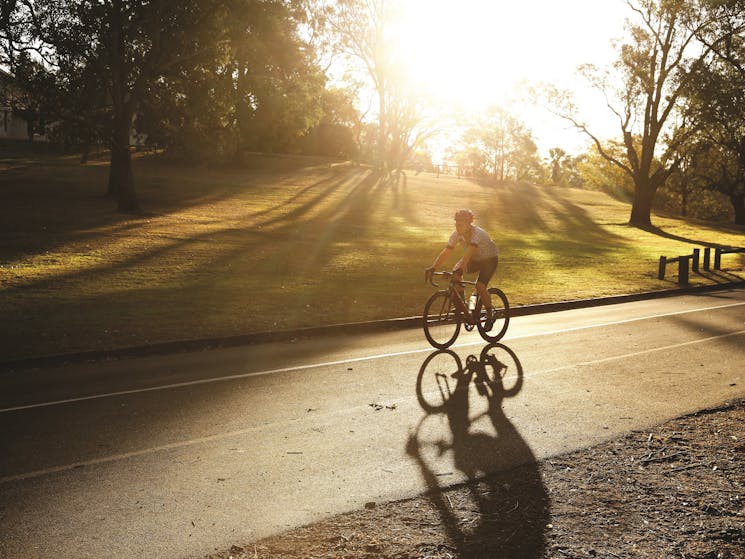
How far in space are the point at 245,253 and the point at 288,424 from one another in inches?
604

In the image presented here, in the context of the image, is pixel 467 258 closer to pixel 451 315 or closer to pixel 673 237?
pixel 451 315

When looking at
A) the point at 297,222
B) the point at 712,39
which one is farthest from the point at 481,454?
the point at 712,39

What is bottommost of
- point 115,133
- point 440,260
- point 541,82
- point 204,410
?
point 204,410

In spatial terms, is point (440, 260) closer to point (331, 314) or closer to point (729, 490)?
point (331, 314)

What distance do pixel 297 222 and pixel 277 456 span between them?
25.3 m

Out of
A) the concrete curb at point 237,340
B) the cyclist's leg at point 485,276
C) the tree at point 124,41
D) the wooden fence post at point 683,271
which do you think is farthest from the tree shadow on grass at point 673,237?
the cyclist's leg at point 485,276

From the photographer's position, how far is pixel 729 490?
16.4 ft

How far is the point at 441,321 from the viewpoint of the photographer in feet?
34.9

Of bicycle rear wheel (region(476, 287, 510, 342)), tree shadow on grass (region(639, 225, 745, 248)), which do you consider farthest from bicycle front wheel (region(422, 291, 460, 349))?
tree shadow on grass (region(639, 225, 745, 248))

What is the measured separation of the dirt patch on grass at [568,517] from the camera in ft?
13.5

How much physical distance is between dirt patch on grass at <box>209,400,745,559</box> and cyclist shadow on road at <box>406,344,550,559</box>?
14mm

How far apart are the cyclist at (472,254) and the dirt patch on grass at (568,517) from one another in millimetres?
4848

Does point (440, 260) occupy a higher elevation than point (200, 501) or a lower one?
higher

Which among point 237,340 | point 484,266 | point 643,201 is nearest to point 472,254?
point 484,266
